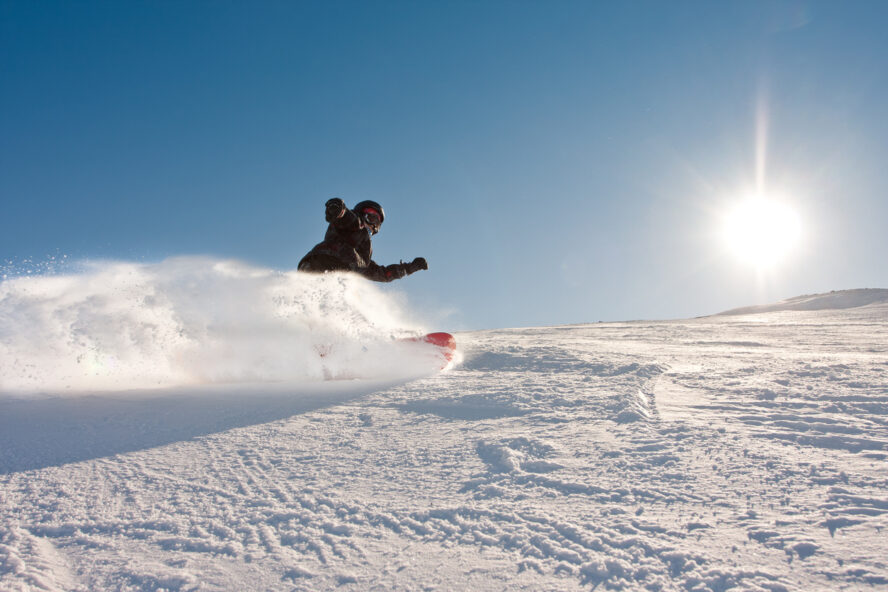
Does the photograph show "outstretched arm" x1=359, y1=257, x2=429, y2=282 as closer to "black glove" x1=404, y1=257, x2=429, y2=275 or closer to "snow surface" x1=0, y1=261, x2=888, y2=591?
"black glove" x1=404, y1=257, x2=429, y2=275

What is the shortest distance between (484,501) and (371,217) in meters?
5.88

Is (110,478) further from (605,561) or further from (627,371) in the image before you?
(627,371)

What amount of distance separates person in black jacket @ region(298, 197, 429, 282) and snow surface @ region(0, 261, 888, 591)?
115 inches

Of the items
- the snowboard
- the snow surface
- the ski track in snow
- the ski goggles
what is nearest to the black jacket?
the ski goggles

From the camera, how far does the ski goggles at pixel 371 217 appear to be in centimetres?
708

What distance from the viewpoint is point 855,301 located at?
17375mm

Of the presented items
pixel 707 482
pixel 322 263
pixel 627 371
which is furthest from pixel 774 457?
pixel 322 263

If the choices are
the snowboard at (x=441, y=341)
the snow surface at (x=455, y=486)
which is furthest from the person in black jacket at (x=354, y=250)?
the snow surface at (x=455, y=486)

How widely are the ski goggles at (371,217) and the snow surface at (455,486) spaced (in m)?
3.96

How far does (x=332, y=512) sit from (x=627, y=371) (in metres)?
3.02

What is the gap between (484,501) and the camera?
1677 millimetres

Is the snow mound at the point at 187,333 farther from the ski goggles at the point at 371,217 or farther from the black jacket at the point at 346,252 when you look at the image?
the ski goggles at the point at 371,217

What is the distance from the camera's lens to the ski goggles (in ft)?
23.2

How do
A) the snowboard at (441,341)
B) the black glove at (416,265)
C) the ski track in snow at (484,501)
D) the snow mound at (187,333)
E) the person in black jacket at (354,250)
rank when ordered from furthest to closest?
the black glove at (416,265)
the person in black jacket at (354,250)
the snowboard at (441,341)
the snow mound at (187,333)
the ski track in snow at (484,501)
